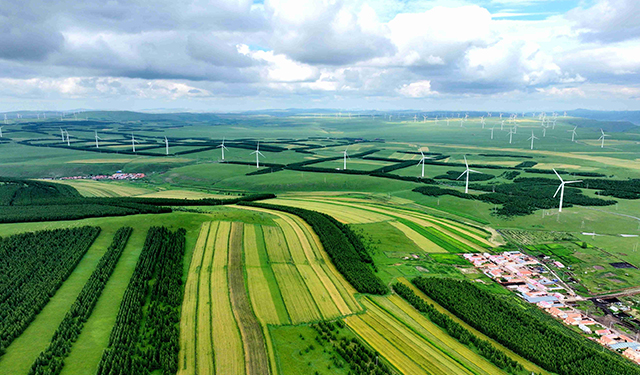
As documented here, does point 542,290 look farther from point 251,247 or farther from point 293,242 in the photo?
point 251,247

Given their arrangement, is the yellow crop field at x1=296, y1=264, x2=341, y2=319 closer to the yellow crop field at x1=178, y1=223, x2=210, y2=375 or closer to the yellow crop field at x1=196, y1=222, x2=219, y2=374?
the yellow crop field at x1=196, y1=222, x2=219, y2=374

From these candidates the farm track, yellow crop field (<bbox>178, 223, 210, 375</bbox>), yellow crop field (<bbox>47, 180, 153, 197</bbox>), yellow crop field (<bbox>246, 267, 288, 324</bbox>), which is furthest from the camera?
yellow crop field (<bbox>47, 180, 153, 197</bbox>)

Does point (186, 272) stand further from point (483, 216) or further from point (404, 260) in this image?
point (483, 216)

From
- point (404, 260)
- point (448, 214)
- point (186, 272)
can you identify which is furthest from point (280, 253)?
point (448, 214)

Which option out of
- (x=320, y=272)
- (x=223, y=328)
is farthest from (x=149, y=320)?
(x=320, y=272)

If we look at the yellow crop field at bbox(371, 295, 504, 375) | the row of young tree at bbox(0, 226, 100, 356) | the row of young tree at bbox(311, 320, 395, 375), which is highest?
the row of young tree at bbox(0, 226, 100, 356)

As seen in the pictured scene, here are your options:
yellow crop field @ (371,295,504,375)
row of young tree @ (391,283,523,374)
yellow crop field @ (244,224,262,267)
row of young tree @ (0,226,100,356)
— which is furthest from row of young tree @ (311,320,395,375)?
row of young tree @ (0,226,100,356)
